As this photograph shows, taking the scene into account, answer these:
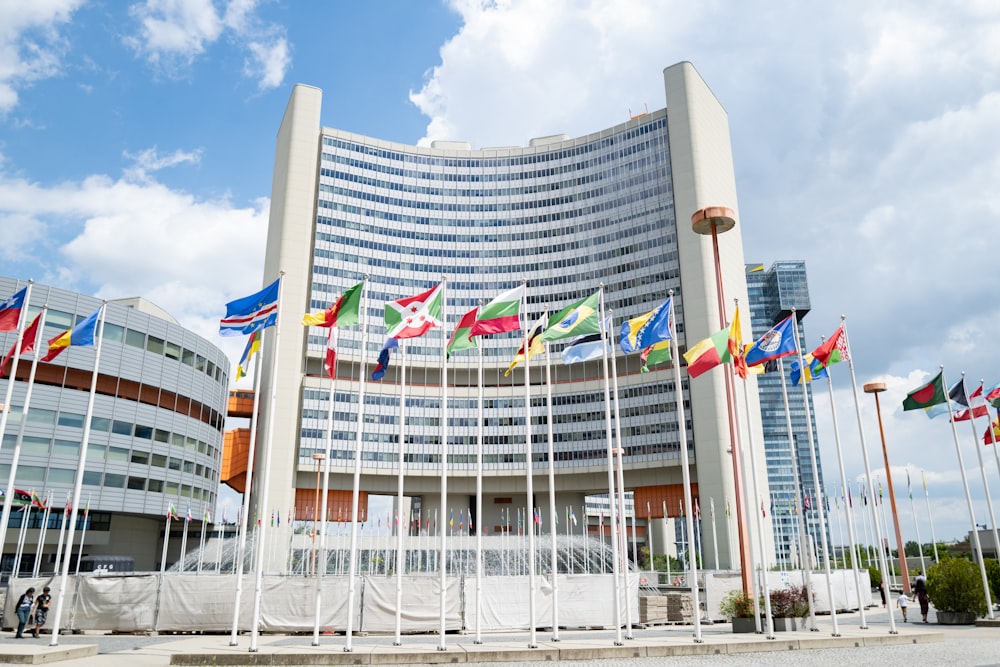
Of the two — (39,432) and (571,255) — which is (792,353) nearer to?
(39,432)

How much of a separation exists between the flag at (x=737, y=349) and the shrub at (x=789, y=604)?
27.8 ft

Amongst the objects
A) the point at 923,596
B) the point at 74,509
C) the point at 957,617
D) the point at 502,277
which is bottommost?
the point at 957,617

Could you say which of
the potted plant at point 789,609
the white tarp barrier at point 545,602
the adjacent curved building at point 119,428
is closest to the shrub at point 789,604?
the potted plant at point 789,609

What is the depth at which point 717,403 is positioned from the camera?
8600 cm

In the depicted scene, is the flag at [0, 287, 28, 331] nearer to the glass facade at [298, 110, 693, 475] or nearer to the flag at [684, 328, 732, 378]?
the flag at [684, 328, 732, 378]

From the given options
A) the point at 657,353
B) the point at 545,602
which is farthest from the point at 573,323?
the point at 545,602

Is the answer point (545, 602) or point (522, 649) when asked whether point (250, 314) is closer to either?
point (522, 649)

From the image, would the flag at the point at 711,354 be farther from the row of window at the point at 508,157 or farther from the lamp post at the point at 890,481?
the row of window at the point at 508,157

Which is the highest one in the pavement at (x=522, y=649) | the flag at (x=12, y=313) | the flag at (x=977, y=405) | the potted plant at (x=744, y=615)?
the flag at (x=12, y=313)

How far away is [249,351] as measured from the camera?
26.4 metres

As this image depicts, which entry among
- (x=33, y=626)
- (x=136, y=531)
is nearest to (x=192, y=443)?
(x=136, y=531)

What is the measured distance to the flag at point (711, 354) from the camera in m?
26.0

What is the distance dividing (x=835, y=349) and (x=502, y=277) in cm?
7931

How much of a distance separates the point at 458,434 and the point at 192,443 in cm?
3427
